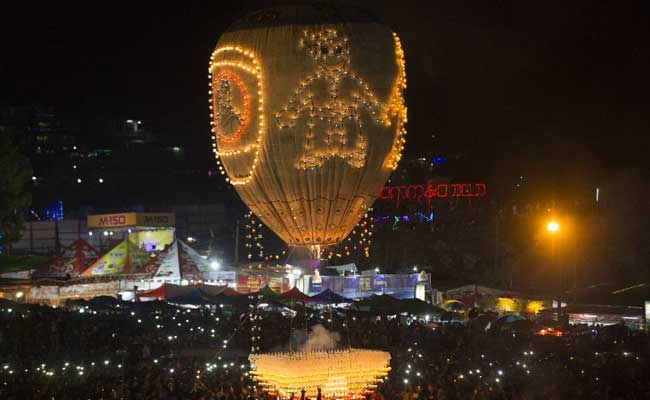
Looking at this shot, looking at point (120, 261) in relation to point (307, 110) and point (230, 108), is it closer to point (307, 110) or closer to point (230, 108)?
point (230, 108)

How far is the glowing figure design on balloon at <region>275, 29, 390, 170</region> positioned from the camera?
20062 millimetres

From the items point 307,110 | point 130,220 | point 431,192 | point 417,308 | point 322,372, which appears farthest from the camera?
point 431,192

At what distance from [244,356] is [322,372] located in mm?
4736

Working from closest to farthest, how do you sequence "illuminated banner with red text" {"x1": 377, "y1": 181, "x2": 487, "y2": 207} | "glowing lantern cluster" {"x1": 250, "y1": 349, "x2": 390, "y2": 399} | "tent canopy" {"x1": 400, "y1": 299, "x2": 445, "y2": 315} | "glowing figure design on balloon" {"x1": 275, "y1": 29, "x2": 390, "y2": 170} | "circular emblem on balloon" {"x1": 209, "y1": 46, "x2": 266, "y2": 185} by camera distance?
1. "glowing lantern cluster" {"x1": 250, "y1": 349, "x2": 390, "y2": 399}
2. "glowing figure design on balloon" {"x1": 275, "y1": 29, "x2": 390, "y2": 170}
3. "circular emblem on balloon" {"x1": 209, "y1": 46, "x2": 266, "y2": 185}
4. "tent canopy" {"x1": 400, "y1": 299, "x2": 445, "y2": 315}
5. "illuminated banner with red text" {"x1": 377, "y1": 181, "x2": 487, "y2": 207}

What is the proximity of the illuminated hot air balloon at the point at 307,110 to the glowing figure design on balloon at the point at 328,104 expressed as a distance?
21 mm

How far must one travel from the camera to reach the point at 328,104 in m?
20.2

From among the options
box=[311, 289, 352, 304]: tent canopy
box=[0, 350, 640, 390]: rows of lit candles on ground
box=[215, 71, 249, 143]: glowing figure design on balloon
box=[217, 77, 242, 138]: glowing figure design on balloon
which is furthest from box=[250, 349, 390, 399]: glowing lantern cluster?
box=[311, 289, 352, 304]: tent canopy

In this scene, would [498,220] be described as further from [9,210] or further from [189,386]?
[189,386]

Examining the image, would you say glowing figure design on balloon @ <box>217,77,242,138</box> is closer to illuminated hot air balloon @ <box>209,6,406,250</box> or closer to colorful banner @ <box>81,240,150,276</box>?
illuminated hot air balloon @ <box>209,6,406,250</box>

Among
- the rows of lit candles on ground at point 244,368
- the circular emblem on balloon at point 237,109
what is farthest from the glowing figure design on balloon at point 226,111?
the rows of lit candles on ground at point 244,368

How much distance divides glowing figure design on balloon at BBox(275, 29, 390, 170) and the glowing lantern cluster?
16.4 feet

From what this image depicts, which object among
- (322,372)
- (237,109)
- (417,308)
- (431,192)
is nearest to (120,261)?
→ (417,308)

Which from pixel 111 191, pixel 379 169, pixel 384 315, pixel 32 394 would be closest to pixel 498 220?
pixel 384 315

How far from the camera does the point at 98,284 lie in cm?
3647
